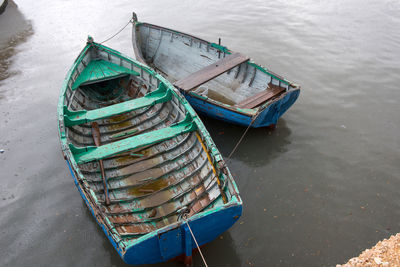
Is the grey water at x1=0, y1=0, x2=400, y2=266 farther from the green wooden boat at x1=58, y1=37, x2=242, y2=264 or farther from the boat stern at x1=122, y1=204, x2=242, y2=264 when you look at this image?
the boat stern at x1=122, y1=204, x2=242, y2=264

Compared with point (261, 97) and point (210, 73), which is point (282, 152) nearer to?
point (261, 97)

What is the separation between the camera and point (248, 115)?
8.23 m

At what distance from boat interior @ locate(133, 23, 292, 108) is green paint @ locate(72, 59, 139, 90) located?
1.65m

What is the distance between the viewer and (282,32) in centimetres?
1611

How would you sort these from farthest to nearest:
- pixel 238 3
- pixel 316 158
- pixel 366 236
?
pixel 238 3, pixel 316 158, pixel 366 236

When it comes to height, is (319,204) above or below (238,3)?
below

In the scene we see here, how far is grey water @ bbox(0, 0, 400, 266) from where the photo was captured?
21.8 feet

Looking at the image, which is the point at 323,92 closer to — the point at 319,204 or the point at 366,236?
the point at 319,204

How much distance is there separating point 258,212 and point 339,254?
1981 millimetres

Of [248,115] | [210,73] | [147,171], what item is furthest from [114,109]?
[248,115]

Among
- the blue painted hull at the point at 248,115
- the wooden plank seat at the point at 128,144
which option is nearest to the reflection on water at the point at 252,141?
the blue painted hull at the point at 248,115

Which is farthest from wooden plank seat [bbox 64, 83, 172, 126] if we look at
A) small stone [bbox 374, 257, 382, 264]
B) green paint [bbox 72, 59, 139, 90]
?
small stone [bbox 374, 257, 382, 264]

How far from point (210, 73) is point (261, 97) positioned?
6.12ft

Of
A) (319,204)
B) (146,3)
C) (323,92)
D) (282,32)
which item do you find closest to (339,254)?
(319,204)
